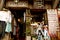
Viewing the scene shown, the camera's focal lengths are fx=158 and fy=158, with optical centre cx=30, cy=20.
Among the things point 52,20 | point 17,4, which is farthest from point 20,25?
point 52,20

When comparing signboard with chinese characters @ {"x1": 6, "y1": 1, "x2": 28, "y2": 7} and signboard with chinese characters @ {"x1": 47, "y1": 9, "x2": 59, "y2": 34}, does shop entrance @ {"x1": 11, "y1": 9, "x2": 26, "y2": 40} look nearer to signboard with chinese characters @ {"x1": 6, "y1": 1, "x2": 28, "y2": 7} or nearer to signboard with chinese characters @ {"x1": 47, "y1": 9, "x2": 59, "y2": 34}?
signboard with chinese characters @ {"x1": 6, "y1": 1, "x2": 28, "y2": 7}

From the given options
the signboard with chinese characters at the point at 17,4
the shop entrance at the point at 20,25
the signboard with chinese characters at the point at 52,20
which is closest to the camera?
the signboard with chinese characters at the point at 52,20

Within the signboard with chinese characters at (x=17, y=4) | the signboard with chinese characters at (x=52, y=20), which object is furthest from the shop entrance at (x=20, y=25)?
the signboard with chinese characters at (x=52, y=20)

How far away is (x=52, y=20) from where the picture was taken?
3832mm

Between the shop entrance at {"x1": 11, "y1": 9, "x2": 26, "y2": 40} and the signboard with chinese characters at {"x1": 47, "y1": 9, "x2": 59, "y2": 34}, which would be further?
the shop entrance at {"x1": 11, "y1": 9, "x2": 26, "y2": 40}

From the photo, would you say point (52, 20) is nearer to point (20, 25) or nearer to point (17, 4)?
point (17, 4)

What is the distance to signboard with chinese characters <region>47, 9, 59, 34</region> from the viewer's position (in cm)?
376

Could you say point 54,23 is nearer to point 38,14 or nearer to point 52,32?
point 52,32

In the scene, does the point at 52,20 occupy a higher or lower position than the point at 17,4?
lower

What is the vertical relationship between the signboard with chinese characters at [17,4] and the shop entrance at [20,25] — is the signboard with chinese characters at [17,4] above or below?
above

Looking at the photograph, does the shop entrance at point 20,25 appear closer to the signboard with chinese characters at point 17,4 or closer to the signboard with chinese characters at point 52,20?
the signboard with chinese characters at point 17,4

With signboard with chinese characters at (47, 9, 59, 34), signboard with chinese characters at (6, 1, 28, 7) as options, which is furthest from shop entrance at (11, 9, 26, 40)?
signboard with chinese characters at (47, 9, 59, 34)

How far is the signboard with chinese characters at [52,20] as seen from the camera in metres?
3.76

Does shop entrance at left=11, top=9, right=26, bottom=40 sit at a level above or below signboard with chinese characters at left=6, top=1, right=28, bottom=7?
below
